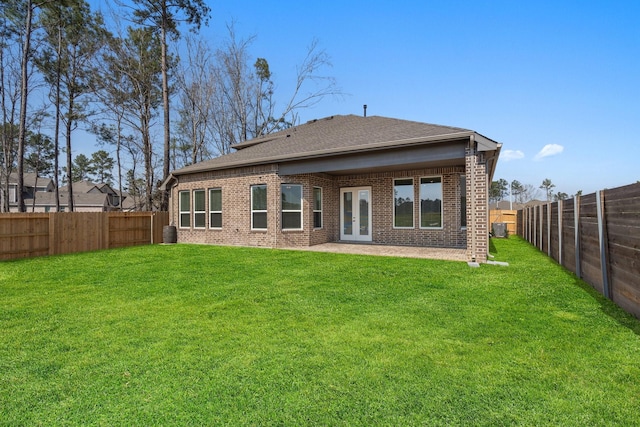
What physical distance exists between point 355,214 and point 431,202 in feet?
9.77

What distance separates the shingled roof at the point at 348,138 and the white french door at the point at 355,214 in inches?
93.3

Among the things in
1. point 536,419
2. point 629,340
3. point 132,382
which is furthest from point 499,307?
point 132,382

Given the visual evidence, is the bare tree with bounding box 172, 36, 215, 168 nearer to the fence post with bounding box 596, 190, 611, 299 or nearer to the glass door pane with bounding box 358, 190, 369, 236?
the glass door pane with bounding box 358, 190, 369, 236

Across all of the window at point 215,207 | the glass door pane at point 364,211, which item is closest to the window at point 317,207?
the glass door pane at point 364,211

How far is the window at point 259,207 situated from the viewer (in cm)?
1150

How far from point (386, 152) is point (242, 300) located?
6.14 meters

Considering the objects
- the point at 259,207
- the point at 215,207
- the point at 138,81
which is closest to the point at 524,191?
the point at 259,207

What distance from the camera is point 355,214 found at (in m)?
12.7

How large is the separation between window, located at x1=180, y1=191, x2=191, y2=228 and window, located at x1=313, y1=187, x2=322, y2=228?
5.67m

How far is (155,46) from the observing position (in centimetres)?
1989

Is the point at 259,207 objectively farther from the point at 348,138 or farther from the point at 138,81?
the point at 138,81

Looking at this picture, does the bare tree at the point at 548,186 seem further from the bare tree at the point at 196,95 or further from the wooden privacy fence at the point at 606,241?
the wooden privacy fence at the point at 606,241

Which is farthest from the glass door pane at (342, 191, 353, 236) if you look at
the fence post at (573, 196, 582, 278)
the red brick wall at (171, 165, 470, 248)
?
the fence post at (573, 196, 582, 278)

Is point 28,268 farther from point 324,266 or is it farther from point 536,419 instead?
point 536,419
